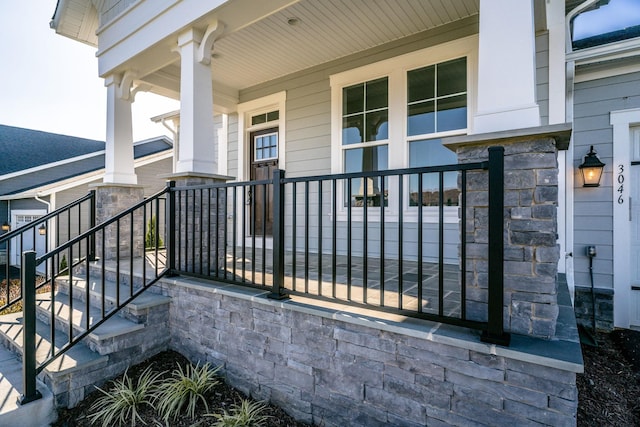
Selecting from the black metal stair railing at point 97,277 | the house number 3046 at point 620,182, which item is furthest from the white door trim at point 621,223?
the black metal stair railing at point 97,277

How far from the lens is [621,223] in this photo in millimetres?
3393

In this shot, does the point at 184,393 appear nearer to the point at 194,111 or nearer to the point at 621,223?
the point at 194,111

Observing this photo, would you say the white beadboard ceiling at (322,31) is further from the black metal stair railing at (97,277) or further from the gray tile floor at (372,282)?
the gray tile floor at (372,282)

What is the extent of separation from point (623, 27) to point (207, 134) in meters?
4.69

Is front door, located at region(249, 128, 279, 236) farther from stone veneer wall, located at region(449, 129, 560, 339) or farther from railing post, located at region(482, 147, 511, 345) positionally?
railing post, located at region(482, 147, 511, 345)

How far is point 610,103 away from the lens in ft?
11.2

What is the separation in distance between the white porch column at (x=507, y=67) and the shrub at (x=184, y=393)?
2522 millimetres

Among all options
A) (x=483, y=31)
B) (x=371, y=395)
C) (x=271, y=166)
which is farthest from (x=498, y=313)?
(x=271, y=166)

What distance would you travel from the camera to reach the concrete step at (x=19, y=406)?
2.08 m

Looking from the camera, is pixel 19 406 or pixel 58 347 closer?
pixel 19 406

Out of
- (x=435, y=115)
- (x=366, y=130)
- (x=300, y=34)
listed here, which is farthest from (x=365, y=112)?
(x=300, y=34)

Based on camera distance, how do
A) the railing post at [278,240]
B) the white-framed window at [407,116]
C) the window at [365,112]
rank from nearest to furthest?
the railing post at [278,240] → the white-framed window at [407,116] → the window at [365,112]

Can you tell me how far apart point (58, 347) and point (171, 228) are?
49.2 inches

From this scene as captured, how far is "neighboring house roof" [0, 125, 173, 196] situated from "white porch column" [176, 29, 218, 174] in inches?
305
